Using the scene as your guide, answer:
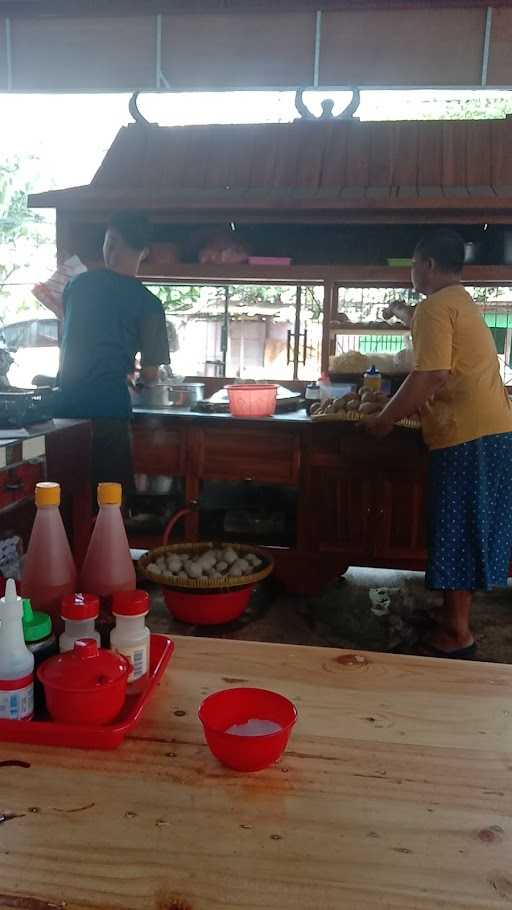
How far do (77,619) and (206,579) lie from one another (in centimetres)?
210

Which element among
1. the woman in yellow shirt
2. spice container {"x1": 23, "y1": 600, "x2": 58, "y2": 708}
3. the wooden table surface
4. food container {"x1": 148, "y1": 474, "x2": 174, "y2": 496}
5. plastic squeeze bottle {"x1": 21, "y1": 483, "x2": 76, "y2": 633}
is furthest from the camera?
food container {"x1": 148, "y1": 474, "x2": 174, "y2": 496}

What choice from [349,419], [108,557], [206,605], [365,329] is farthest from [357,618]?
[108,557]

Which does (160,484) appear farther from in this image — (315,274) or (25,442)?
(25,442)

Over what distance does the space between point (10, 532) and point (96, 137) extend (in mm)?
7296

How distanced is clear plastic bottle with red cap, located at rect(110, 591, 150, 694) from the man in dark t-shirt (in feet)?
7.34

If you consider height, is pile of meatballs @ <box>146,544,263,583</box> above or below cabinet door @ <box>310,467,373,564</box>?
below

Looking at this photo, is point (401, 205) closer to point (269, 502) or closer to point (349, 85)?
point (349, 85)

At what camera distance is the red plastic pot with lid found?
3.01ft

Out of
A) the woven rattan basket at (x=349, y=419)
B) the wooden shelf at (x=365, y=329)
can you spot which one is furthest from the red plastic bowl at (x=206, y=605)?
the wooden shelf at (x=365, y=329)

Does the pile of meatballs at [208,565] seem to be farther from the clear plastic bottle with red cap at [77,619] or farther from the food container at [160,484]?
the clear plastic bottle with red cap at [77,619]

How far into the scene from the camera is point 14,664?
91 cm

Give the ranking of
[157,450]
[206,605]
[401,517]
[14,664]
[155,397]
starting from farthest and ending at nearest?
1. [155,397]
2. [157,450]
3. [401,517]
4. [206,605]
5. [14,664]

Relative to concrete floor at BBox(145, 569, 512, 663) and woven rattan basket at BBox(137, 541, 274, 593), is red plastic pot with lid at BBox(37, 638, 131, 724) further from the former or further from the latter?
concrete floor at BBox(145, 569, 512, 663)

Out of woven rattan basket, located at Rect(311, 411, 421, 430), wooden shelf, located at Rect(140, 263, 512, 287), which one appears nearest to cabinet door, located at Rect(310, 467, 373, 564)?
woven rattan basket, located at Rect(311, 411, 421, 430)
